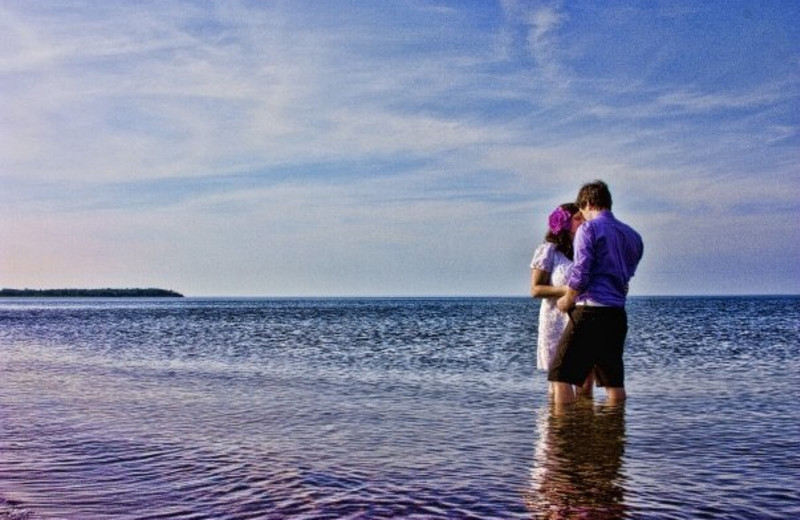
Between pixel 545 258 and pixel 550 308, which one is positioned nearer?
pixel 545 258

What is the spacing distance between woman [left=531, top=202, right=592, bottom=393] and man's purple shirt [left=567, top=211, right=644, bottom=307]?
1.99 ft

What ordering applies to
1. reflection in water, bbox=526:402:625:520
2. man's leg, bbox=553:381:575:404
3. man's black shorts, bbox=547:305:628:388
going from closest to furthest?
reflection in water, bbox=526:402:625:520, man's black shorts, bbox=547:305:628:388, man's leg, bbox=553:381:575:404

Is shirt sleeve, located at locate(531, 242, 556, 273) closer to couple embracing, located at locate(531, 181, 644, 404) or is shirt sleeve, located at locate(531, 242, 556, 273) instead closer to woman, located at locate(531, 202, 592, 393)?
woman, located at locate(531, 202, 592, 393)

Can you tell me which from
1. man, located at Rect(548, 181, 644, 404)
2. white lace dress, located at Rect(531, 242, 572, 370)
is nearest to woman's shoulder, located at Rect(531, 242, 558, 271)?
white lace dress, located at Rect(531, 242, 572, 370)

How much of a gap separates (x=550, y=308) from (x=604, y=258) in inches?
49.1

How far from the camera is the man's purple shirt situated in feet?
20.2

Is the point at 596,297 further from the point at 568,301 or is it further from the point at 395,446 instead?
the point at 395,446

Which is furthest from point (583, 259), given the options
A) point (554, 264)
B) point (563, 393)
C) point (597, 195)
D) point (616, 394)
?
point (616, 394)

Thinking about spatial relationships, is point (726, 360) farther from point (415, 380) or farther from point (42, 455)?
point (42, 455)

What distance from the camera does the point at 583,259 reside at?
614 cm

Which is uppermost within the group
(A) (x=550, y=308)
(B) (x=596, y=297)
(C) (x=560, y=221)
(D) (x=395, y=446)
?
(C) (x=560, y=221)

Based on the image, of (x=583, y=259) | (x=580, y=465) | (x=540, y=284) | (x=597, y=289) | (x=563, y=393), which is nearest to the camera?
(x=580, y=465)

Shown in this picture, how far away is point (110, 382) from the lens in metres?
12.4

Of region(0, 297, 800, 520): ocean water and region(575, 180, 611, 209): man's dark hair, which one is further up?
region(575, 180, 611, 209): man's dark hair
